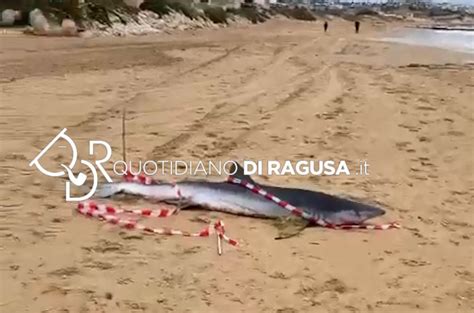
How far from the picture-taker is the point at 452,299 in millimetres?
3619

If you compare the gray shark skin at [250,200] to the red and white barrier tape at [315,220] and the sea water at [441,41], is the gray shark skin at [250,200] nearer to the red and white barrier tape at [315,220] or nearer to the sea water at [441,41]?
the red and white barrier tape at [315,220]

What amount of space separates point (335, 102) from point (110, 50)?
8.61m

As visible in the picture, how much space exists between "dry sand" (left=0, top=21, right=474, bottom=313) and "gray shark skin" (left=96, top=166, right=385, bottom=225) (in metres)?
0.13

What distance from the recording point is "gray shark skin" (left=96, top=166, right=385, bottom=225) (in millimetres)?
4742

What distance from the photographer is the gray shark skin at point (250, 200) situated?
474cm

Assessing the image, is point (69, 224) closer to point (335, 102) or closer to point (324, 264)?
point (324, 264)

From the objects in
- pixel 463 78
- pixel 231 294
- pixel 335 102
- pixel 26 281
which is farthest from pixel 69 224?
pixel 463 78

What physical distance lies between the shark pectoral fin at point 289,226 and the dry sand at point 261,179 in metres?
0.07

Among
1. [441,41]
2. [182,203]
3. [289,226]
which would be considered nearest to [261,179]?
[182,203]

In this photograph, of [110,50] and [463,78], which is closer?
[463,78]

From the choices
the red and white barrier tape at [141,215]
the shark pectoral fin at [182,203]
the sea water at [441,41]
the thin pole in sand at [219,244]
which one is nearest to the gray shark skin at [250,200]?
the shark pectoral fin at [182,203]

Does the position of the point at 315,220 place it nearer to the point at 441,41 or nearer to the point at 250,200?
the point at 250,200

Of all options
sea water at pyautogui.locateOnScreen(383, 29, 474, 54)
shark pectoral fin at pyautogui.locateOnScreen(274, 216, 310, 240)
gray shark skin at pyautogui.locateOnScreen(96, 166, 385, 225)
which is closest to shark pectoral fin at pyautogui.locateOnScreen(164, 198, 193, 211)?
gray shark skin at pyautogui.locateOnScreen(96, 166, 385, 225)

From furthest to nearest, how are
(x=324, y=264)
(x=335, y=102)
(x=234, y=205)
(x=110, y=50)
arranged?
(x=110, y=50), (x=335, y=102), (x=234, y=205), (x=324, y=264)
